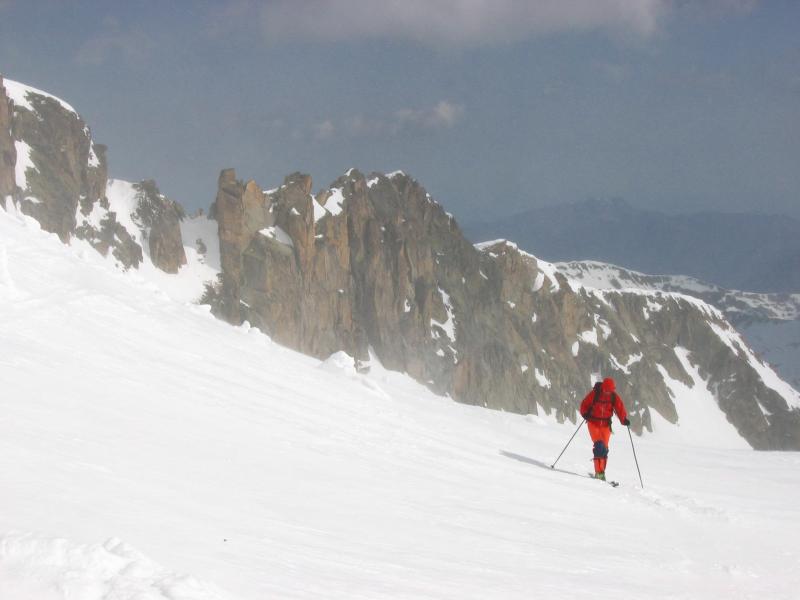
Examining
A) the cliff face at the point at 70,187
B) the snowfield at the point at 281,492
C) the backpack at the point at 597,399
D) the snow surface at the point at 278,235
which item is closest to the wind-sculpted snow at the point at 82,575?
the snowfield at the point at 281,492

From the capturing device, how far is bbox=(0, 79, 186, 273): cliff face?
6994 centimetres

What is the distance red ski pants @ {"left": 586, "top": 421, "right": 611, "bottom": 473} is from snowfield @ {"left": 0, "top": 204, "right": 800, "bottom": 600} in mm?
652

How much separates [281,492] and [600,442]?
8029 mm

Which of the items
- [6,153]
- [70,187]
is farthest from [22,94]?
[6,153]

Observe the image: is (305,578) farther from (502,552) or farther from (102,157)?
(102,157)

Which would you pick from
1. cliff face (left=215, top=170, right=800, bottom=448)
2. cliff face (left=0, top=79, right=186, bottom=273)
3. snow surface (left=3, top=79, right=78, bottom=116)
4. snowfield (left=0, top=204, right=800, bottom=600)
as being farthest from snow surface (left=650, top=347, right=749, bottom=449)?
snowfield (left=0, top=204, right=800, bottom=600)

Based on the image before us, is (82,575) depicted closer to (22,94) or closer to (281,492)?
(281,492)

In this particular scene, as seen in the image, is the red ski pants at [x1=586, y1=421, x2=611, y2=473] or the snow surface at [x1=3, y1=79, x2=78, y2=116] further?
the snow surface at [x1=3, y1=79, x2=78, y2=116]

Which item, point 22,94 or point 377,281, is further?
point 377,281

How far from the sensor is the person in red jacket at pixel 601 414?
46.3 ft

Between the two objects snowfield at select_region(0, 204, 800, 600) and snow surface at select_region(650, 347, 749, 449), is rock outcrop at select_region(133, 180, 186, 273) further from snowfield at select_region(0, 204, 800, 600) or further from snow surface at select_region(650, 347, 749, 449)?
snow surface at select_region(650, 347, 749, 449)

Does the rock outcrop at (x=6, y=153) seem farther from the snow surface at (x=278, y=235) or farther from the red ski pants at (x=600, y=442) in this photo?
the red ski pants at (x=600, y=442)

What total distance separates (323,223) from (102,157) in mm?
26655

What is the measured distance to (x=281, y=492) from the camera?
24.9ft
